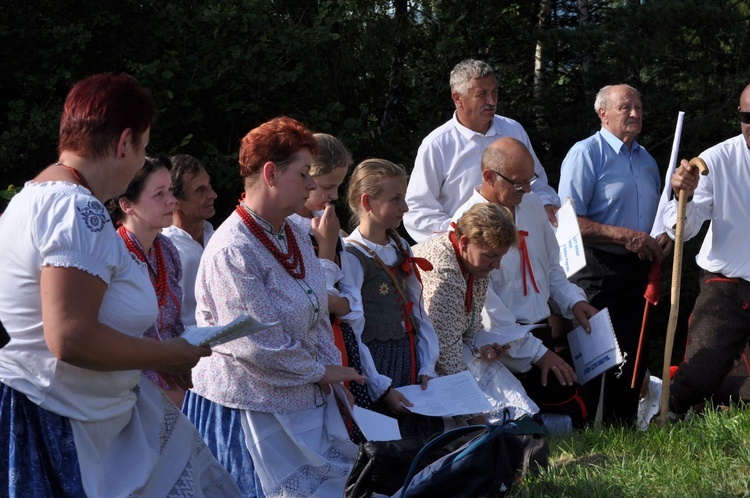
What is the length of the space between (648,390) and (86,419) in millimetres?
5070

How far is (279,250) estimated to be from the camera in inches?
159

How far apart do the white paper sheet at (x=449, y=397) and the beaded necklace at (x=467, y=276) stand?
0.54 m

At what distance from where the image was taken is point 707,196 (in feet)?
20.9

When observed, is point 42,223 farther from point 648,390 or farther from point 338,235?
point 648,390

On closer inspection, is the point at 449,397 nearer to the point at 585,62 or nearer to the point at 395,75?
the point at 395,75

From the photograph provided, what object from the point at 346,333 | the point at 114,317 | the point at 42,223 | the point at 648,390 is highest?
the point at 42,223

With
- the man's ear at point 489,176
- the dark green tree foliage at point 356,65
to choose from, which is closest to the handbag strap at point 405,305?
the man's ear at point 489,176

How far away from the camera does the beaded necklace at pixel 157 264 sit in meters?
4.72

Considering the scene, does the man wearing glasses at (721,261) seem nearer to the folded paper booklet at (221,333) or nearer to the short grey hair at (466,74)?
the short grey hair at (466,74)

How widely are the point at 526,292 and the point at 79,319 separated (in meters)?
3.56

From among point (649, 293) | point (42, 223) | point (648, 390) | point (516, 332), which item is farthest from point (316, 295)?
point (648, 390)

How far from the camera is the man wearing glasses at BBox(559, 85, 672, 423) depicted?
6.64 m

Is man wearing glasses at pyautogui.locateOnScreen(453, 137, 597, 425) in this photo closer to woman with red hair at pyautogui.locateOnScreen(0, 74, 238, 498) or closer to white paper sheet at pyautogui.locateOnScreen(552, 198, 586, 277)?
white paper sheet at pyautogui.locateOnScreen(552, 198, 586, 277)

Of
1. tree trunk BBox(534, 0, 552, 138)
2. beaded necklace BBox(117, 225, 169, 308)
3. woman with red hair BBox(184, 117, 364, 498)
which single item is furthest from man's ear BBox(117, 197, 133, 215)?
tree trunk BBox(534, 0, 552, 138)
